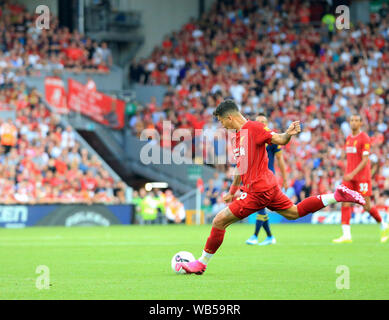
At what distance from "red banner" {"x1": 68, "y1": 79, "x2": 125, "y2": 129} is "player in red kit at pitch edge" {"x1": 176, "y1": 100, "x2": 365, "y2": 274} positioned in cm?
2418

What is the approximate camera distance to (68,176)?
3053 cm

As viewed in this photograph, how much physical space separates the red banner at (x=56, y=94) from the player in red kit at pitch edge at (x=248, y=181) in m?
23.3

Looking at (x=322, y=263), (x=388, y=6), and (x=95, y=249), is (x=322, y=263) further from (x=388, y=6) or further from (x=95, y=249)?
(x=388, y=6)

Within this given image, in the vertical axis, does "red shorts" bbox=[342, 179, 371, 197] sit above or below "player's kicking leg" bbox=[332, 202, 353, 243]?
above

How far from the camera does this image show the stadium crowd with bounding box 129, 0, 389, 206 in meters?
33.4

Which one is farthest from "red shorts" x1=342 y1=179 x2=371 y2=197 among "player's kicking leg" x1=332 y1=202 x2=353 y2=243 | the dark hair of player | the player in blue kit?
the dark hair of player

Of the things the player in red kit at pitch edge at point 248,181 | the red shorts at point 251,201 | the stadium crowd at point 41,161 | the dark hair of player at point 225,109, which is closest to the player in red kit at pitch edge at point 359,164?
the player in red kit at pitch edge at point 248,181

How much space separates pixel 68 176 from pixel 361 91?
13459mm

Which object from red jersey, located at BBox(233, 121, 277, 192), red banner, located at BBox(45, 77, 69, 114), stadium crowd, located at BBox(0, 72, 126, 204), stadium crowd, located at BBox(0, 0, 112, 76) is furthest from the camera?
stadium crowd, located at BBox(0, 0, 112, 76)

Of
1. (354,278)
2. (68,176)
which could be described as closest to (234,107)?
(354,278)

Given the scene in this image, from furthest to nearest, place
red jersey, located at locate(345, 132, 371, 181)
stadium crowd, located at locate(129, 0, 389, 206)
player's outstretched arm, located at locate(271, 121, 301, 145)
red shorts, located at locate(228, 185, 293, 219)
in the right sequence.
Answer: stadium crowd, located at locate(129, 0, 389, 206), red jersey, located at locate(345, 132, 371, 181), red shorts, located at locate(228, 185, 293, 219), player's outstretched arm, located at locate(271, 121, 301, 145)

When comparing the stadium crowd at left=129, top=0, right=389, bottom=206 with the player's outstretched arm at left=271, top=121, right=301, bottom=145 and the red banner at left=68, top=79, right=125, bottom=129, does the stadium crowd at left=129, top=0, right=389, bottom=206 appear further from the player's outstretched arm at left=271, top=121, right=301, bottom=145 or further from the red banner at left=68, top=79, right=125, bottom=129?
the player's outstretched arm at left=271, top=121, right=301, bottom=145

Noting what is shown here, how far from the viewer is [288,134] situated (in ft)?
33.8

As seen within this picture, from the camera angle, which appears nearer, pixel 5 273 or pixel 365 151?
pixel 5 273
